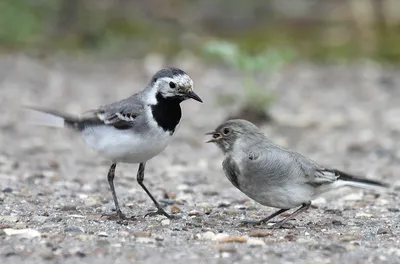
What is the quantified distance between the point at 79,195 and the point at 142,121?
157 centimetres

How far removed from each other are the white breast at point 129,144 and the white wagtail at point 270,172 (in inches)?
17.9

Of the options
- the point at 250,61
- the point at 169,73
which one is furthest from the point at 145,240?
the point at 250,61

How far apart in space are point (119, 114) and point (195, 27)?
39.9 feet

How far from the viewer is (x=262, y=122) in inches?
481

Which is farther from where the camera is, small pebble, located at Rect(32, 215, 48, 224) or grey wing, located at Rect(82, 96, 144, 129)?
grey wing, located at Rect(82, 96, 144, 129)

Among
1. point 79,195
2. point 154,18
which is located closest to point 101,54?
point 154,18

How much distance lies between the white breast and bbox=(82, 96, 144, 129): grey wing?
0.17 ft

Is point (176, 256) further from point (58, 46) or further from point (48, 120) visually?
point (58, 46)

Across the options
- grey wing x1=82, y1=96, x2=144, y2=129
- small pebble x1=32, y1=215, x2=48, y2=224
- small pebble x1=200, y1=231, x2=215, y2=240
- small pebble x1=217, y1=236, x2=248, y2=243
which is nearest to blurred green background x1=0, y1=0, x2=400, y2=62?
grey wing x1=82, y1=96, x2=144, y2=129

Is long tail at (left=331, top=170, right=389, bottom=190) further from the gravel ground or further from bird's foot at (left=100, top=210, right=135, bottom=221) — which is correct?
bird's foot at (left=100, top=210, right=135, bottom=221)

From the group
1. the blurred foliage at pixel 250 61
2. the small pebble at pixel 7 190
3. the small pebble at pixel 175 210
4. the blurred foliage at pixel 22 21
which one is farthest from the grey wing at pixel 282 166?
the blurred foliage at pixel 22 21

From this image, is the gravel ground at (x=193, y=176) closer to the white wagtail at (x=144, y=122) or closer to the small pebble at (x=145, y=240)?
the small pebble at (x=145, y=240)

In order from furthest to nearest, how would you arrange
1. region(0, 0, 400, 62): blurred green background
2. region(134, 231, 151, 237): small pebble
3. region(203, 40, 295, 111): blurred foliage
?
→ region(0, 0, 400, 62): blurred green background → region(203, 40, 295, 111): blurred foliage → region(134, 231, 151, 237): small pebble

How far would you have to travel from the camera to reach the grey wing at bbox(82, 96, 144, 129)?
22.3 feet
